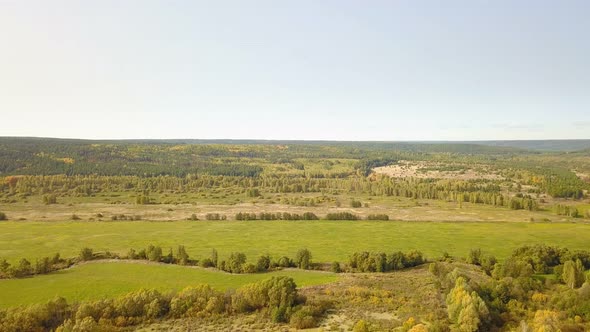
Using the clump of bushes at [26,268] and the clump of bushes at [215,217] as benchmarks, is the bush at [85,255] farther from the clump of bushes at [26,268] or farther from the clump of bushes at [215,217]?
the clump of bushes at [215,217]

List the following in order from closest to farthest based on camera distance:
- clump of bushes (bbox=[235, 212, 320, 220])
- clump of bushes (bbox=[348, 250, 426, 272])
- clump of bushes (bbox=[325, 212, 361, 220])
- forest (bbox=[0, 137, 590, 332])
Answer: forest (bbox=[0, 137, 590, 332]) → clump of bushes (bbox=[348, 250, 426, 272]) → clump of bushes (bbox=[235, 212, 320, 220]) → clump of bushes (bbox=[325, 212, 361, 220])

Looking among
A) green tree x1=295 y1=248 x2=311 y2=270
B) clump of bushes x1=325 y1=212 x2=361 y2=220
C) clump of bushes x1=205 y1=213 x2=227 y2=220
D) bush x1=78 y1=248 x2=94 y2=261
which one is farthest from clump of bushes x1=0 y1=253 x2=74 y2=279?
clump of bushes x1=325 y1=212 x2=361 y2=220

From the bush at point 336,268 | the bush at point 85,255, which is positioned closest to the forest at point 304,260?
the bush at point 85,255

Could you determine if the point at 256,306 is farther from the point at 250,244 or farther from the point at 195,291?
the point at 250,244

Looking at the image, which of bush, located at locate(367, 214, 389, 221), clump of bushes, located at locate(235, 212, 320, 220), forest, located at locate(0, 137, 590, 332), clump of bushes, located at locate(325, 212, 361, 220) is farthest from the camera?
bush, located at locate(367, 214, 389, 221)

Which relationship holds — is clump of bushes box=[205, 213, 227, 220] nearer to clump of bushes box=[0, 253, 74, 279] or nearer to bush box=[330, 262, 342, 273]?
clump of bushes box=[0, 253, 74, 279]

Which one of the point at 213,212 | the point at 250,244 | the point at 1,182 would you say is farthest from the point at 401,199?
the point at 1,182
